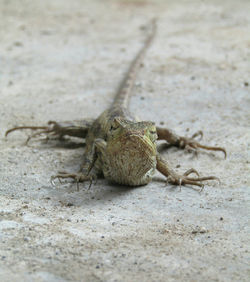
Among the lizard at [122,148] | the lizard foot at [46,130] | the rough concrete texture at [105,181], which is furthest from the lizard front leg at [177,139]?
the lizard foot at [46,130]

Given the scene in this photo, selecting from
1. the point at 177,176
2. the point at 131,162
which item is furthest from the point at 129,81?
the point at 131,162

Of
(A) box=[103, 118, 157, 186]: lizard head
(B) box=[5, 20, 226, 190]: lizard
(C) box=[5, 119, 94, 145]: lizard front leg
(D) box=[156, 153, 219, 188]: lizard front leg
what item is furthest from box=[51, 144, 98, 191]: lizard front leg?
(C) box=[5, 119, 94, 145]: lizard front leg

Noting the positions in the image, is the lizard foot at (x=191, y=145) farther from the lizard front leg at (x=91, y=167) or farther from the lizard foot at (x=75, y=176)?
the lizard foot at (x=75, y=176)

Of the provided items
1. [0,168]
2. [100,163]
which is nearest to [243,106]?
[100,163]

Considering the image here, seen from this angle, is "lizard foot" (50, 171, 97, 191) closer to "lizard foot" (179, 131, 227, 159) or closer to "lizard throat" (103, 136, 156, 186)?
"lizard throat" (103, 136, 156, 186)

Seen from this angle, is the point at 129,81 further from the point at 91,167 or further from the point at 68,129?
the point at 91,167

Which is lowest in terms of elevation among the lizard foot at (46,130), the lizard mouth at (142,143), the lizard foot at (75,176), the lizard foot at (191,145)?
the lizard foot at (75,176)
